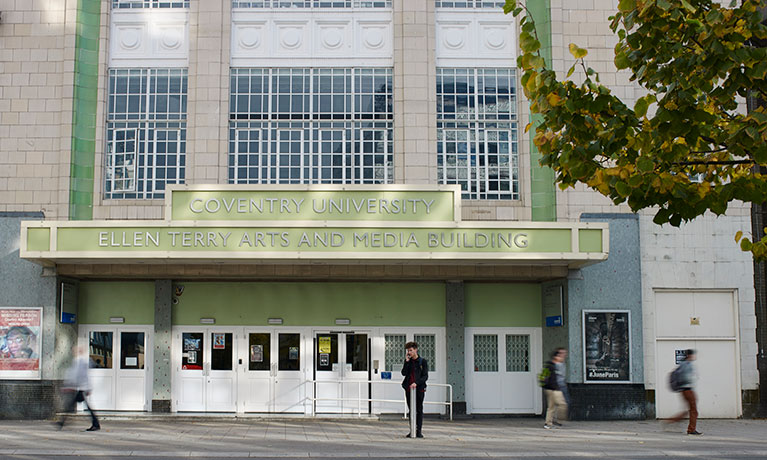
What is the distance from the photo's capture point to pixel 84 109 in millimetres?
19453

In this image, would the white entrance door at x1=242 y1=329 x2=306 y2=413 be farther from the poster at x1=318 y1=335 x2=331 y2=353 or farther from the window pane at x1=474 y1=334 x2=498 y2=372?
the window pane at x1=474 y1=334 x2=498 y2=372

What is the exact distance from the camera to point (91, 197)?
63.4ft

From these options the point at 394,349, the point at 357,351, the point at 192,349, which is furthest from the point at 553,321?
the point at 192,349

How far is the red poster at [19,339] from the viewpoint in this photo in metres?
18.3

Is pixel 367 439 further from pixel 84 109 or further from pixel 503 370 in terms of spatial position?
pixel 84 109

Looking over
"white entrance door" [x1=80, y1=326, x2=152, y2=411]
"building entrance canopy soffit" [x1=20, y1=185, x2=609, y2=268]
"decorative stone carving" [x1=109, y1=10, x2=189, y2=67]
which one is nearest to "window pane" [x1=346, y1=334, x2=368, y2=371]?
"building entrance canopy soffit" [x1=20, y1=185, x2=609, y2=268]

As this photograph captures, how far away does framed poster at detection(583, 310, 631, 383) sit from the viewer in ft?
60.6

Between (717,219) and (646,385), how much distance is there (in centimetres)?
406

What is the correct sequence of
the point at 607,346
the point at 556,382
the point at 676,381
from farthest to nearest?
the point at 607,346 → the point at 556,382 → the point at 676,381

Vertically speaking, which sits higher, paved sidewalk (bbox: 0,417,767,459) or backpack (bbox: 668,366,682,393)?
backpack (bbox: 668,366,682,393)

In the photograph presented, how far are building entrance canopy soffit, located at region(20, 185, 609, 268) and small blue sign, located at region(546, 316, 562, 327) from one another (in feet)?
6.91

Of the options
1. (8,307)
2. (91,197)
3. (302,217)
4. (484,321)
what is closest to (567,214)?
(484,321)

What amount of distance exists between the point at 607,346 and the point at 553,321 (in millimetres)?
1322

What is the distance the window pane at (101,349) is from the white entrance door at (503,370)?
832cm
